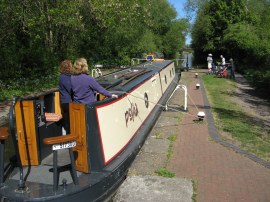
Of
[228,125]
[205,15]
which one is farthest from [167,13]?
[228,125]

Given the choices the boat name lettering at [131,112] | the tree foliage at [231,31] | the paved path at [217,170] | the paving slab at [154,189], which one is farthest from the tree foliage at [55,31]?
the paving slab at [154,189]

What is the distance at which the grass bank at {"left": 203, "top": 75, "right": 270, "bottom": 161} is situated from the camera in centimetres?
761

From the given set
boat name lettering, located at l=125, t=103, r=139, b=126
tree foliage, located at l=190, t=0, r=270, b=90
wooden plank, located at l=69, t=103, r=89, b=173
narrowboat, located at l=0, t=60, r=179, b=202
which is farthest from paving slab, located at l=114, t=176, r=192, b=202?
tree foliage, located at l=190, t=0, r=270, b=90

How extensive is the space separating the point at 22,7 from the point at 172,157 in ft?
34.0

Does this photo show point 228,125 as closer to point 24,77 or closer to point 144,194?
point 144,194

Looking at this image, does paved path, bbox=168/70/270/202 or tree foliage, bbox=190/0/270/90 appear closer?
paved path, bbox=168/70/270/202

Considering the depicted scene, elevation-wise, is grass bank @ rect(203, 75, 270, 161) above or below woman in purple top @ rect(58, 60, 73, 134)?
below

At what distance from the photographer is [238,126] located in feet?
30.6

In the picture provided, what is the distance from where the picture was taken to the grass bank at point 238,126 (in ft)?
25.0

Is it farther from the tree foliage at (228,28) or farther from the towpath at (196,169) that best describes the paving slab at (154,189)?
the tree foliage at (228,28)

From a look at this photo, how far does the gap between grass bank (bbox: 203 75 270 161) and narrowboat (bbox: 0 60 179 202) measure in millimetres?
2702

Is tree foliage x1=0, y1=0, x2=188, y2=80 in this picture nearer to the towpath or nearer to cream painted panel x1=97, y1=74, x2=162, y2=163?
the towpath

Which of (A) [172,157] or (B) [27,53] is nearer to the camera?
(A) [172,157]

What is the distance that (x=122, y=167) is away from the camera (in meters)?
5.11
